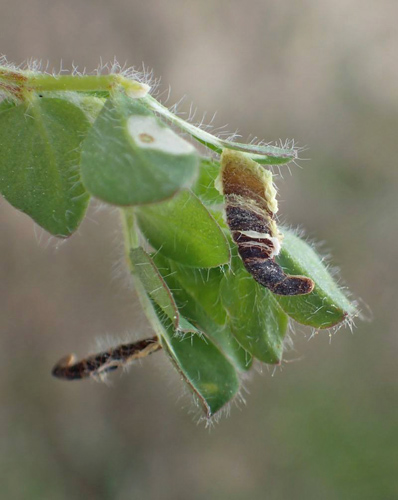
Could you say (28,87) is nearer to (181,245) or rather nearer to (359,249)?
(181,245)

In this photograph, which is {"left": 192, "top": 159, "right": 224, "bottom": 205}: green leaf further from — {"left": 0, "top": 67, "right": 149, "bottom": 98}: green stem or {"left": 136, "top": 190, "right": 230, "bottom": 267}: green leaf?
{"left": 0, "top": 67, "right": 149, "bottom": 98}: green stem

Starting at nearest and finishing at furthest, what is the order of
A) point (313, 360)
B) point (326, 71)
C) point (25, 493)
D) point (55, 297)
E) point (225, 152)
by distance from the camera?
point (225, 152), point (25, 493), point (55, 297), point (313, 360), point (326, 71)

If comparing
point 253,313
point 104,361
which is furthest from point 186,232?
point 104,361

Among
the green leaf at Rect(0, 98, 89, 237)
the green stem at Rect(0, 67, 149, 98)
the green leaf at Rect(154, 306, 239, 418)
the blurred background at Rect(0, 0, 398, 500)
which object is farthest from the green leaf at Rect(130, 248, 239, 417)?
the blurred background at Rect(0, 0, 398, 500)

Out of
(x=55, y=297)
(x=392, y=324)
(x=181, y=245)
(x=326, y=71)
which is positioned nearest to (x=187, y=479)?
(x=55, y=297)

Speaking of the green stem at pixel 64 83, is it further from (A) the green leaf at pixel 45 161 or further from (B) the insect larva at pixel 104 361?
(B) the insect larva at pixel 104 361

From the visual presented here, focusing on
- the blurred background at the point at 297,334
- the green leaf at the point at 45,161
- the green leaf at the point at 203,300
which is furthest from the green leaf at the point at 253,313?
the blurred background at the point at 297,334

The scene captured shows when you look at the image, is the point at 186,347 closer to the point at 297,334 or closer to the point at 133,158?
the point at 133,158
